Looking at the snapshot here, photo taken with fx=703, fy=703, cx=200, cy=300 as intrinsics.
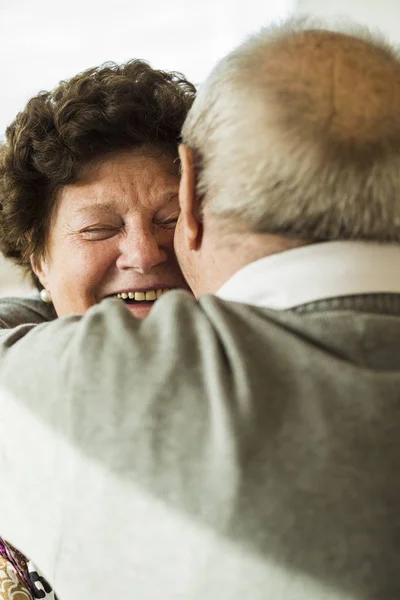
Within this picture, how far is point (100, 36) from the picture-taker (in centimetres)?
277

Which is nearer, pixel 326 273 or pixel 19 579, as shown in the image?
pixel 326 273

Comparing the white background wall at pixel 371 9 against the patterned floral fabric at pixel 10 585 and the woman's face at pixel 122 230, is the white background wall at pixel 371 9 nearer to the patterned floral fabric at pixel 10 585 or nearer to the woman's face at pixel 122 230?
the woman's face at pixel 122 230

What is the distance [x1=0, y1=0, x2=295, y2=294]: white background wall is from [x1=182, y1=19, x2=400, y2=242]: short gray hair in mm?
1837

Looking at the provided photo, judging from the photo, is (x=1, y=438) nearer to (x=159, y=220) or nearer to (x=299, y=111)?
(x=299, y=111)

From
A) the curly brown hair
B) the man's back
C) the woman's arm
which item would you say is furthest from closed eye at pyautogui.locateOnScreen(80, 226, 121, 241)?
the man's back

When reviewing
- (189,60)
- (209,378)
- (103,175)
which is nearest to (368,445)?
(209,378)

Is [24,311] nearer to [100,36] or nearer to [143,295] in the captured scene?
[143,295]

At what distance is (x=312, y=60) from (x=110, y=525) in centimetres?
60

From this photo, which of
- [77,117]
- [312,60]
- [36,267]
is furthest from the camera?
[36,267]

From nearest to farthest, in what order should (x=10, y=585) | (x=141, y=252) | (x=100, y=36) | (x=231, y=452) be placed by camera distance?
(x=231, y=452)
(x=10, y=585)
(x=141, y=252)
(x=100, y=36)

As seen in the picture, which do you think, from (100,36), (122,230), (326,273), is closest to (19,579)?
(122,230)

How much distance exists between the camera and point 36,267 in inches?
69.6

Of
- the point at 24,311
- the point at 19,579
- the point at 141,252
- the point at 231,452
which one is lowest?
the point at 19,579

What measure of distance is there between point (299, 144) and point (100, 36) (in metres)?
2.20
